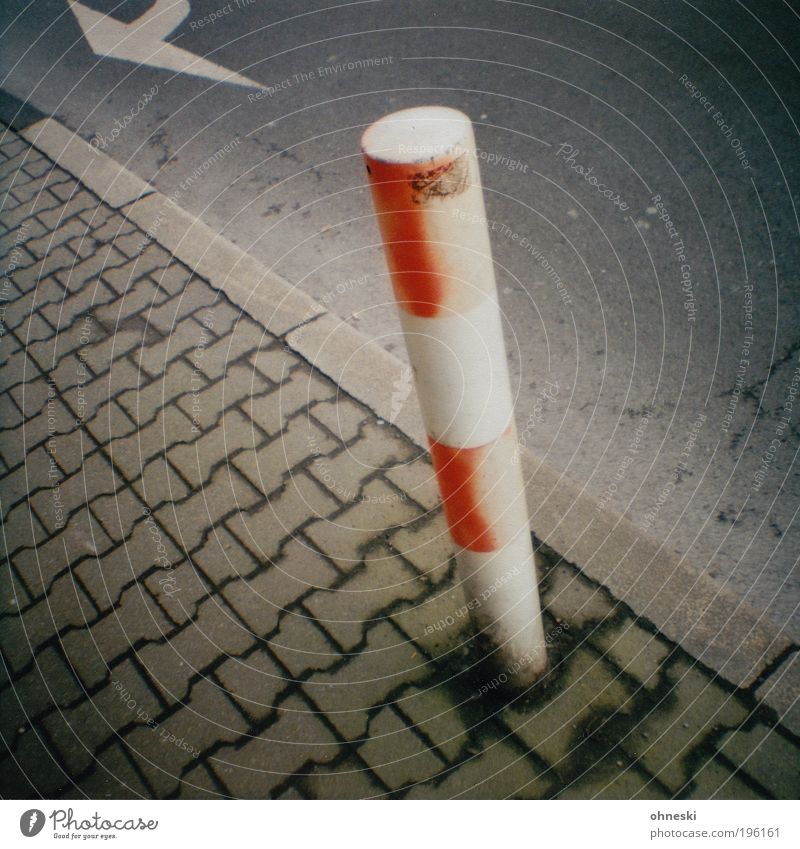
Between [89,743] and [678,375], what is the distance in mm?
2654

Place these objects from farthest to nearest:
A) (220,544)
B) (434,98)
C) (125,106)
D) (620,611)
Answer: (125,106) < (434,98) < (220,544) < (620,611)

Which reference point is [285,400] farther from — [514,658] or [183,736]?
[514,658]

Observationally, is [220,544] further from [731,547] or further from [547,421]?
→ [731,547]

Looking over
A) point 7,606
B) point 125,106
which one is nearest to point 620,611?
point 7,606

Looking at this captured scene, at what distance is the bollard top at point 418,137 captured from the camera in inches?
47.0

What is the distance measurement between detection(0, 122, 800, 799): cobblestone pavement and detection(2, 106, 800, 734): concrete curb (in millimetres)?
57

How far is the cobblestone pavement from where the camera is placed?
2.08 metres

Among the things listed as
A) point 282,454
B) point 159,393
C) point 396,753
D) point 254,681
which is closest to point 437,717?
point 396,753

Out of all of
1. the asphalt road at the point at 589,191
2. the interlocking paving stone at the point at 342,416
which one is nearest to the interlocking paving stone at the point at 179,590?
the interlocking paving stone at the point at 342,416

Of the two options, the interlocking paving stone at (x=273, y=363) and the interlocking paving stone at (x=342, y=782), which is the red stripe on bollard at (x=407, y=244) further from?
the interlocking paving stone at (x=273, y=363)

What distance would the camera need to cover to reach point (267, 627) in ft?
8.13

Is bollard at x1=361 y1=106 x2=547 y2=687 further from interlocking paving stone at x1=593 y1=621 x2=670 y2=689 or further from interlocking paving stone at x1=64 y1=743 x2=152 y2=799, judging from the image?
interlocking paving stone at x1=64 y1=743 x2=152 y2=799

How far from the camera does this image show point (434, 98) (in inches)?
178

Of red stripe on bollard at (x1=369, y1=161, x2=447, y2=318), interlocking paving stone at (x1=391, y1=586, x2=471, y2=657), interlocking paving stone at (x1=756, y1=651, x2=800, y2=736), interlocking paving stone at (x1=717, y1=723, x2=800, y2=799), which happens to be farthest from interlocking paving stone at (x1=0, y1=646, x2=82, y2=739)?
interlocking paving stone at (x1=756, y1=651, x2=800, y2=736)
